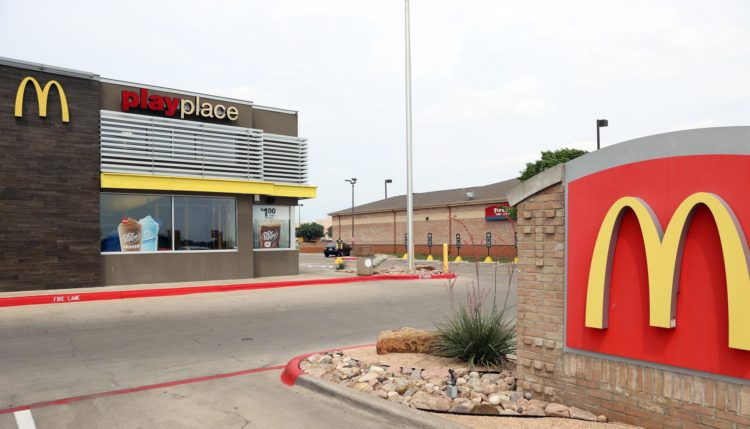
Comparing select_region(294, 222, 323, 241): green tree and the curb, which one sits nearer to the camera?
the curb

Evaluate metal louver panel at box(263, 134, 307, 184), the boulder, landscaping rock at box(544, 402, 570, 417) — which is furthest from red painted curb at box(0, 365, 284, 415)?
metal louver panel at box(263, 134, 307, 184)

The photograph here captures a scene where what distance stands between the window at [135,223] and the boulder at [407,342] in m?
13.9

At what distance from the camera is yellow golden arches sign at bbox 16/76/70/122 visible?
1680 centimetres

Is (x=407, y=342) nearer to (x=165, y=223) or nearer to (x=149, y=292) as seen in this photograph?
(x=149, y=292)

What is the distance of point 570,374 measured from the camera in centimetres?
568

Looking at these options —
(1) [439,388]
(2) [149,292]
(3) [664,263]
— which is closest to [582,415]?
(1) [439,388]

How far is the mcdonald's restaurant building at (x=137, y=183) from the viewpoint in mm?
16953

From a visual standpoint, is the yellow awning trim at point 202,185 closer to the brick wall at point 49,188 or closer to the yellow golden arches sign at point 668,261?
the brick wall at point 49,188

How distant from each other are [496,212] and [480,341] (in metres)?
38.7

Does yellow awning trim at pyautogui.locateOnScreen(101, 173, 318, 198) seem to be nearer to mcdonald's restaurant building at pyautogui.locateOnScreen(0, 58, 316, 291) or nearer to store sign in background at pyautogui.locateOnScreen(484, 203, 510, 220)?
mcdonald's restaurant building at pyautogui.locateOnScreen(0, 58, 316, 291)

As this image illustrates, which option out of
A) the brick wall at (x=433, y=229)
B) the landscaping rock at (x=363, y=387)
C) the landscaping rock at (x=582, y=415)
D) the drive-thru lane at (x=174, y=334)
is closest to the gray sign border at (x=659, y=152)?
the landscaping rock at (x=582, y=415)

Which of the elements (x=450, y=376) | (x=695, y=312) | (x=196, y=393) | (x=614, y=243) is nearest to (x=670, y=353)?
(x=695, y=312)

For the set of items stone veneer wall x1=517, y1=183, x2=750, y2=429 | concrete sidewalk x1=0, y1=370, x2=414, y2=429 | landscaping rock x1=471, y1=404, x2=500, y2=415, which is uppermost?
stone veneer wall x1=517, y1=183, x2=750, y2=429

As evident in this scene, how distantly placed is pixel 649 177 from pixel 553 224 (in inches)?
44.8
